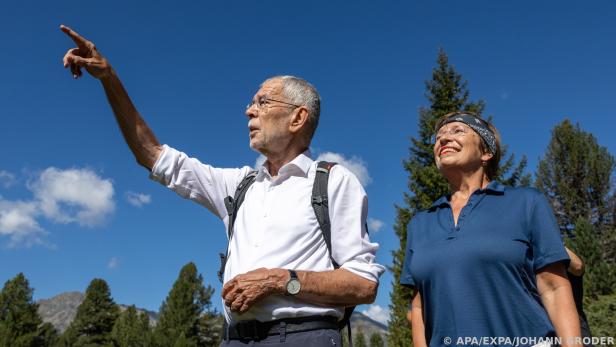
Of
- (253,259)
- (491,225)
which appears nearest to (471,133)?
(491,225)

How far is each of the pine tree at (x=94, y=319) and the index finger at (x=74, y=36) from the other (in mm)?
47116

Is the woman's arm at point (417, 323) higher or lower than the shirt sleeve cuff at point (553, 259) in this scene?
lower

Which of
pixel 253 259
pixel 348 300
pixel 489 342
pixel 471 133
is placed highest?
pixel 471 133

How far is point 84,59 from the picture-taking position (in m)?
2.89

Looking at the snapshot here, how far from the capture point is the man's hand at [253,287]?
7.70 feet

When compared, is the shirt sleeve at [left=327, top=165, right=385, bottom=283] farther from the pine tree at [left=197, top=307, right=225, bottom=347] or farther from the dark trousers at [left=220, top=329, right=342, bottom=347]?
the pine tree at [left=197, top=307, right=225, bottom=347]

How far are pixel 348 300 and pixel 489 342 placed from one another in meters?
0.71

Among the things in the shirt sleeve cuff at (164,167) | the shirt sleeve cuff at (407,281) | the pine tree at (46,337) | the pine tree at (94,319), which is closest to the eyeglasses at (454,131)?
the shirt sleeve cuff at (407,281)

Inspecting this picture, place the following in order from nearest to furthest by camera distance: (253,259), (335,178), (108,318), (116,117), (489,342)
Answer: (489,342) → (253,259) → (335,178) → (116,117) → (108,318)

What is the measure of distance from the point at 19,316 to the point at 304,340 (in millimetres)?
44543

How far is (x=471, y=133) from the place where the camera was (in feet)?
10.3

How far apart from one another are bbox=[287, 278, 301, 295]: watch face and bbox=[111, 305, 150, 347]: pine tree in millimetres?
42378

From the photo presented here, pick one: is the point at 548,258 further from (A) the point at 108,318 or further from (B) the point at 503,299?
(A) the point at 108,318

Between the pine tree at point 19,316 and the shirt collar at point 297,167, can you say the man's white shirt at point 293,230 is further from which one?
the pine tree at point 19,316
